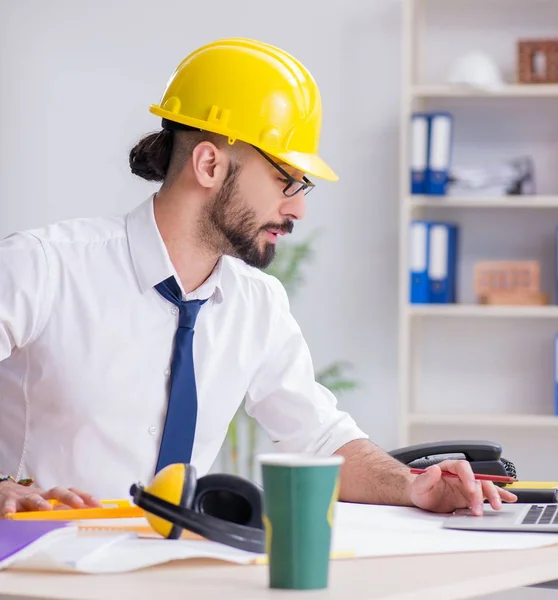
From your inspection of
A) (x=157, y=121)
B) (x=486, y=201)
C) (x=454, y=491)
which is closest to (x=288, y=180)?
(x=454, y=491)

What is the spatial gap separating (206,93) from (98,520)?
85 cm

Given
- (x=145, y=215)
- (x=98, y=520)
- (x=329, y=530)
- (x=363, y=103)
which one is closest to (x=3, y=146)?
(x=363, y=103)

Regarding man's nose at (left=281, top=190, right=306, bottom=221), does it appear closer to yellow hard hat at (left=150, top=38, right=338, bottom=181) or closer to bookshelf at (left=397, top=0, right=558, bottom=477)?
yellow hard hat at (left=150, top=38, right=338, bottom=181)

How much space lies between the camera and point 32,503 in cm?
124

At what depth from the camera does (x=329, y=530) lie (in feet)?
2.85

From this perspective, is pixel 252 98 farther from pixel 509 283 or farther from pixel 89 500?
pixel 509 283

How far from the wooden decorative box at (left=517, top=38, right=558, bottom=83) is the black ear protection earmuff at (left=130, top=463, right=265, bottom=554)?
10.1ft

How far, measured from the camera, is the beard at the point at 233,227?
1.84 metres

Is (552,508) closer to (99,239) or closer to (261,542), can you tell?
(261,542)

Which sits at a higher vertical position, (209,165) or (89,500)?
(209,165)

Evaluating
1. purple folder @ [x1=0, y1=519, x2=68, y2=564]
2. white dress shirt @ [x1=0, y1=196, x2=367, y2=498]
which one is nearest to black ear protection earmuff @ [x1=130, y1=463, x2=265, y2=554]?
purple folder @ [x1=0, y1=519, x2=68, y2=564]

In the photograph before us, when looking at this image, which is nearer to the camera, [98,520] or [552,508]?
[98,520]

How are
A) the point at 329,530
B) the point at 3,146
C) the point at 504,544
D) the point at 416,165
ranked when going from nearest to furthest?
1. the point at 329,530
2. the point at 504,544
3. the point at 416,165
4. the point at 3,146

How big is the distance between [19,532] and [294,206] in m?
0.91
